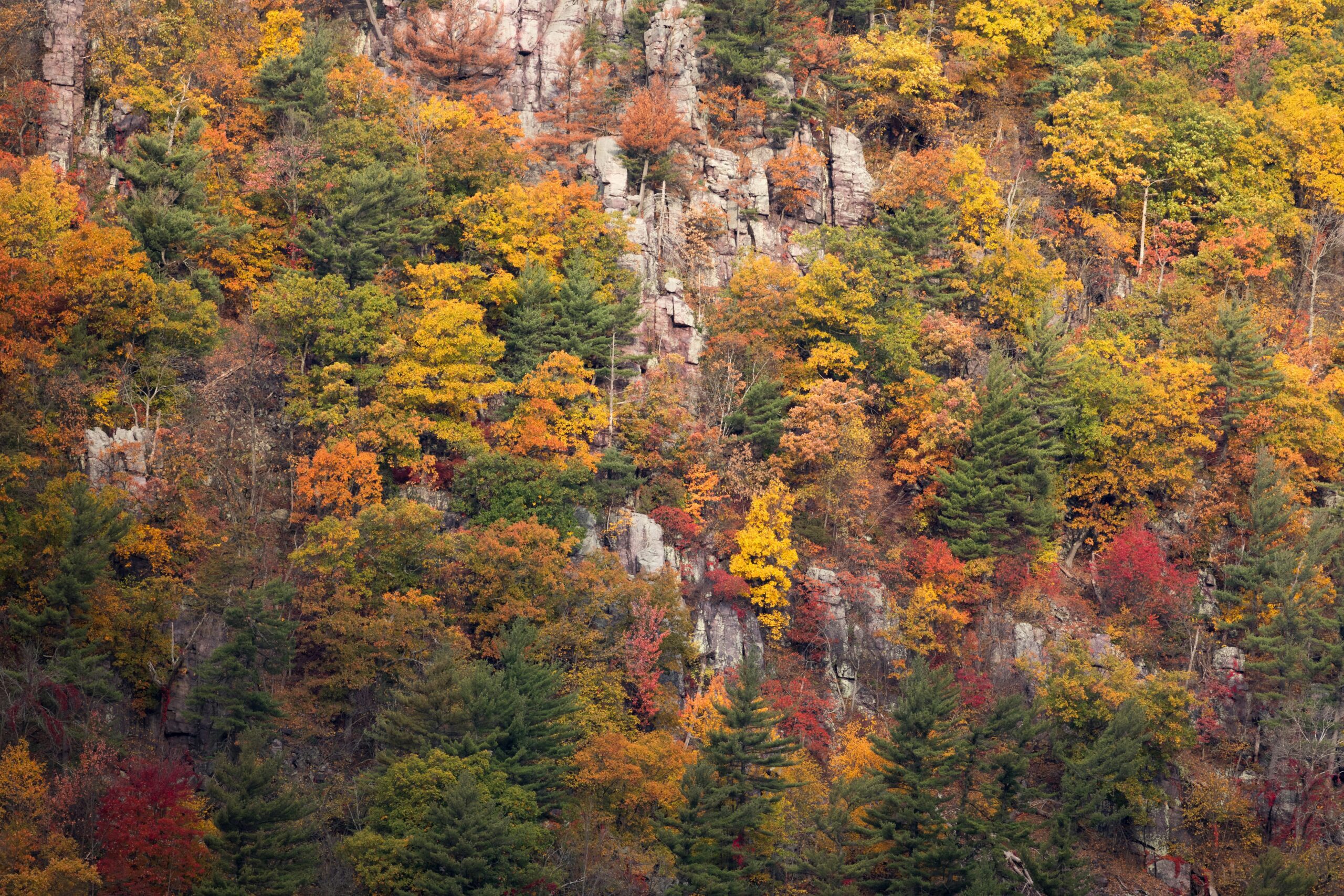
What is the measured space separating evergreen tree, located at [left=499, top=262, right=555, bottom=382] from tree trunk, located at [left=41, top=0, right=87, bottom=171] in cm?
1749

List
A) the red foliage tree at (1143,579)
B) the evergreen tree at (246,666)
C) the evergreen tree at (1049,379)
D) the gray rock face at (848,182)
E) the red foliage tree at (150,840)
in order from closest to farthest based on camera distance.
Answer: the red foliage tree at (150,840) → the evergreen tree at (246,666) → the red foliage tree at (1143,579) → the evergreen tree at (1049,379) → the gray rock face at (848,182)

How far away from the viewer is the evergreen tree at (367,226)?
6131 centimetres

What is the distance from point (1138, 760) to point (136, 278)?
3652 cm

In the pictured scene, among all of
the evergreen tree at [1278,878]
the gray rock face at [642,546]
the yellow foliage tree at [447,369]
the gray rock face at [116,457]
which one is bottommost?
the evergreen tree at [1278,878]

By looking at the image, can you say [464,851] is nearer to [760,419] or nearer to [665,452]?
[665,452]

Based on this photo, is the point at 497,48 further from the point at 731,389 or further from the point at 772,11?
the point at 731,389

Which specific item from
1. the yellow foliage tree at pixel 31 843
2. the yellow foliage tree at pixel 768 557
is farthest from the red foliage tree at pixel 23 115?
the yellow foliage tree at pixel 768 557

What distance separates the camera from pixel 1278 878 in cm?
5484

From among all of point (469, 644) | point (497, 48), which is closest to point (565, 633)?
point (469, 644)

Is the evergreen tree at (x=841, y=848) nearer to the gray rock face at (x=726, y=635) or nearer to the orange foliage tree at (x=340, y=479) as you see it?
the gray rock face at (x=726, y=635)

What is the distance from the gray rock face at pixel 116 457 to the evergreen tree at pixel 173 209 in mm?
6825

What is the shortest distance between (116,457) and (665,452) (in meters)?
18.5

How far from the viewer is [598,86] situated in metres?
71.3

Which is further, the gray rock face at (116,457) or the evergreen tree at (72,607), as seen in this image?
the gray rock face at (116,457)
